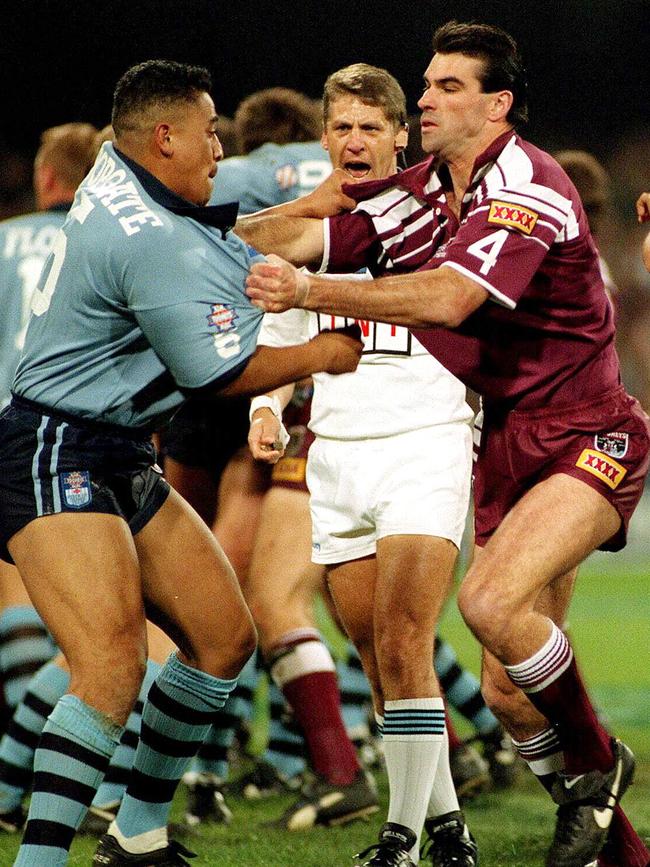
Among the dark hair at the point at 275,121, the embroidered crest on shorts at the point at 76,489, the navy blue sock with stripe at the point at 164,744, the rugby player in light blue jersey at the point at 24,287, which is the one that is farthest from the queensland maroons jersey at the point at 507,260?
the dark hair at the point at 275,121

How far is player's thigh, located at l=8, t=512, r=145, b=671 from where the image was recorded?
3.43m

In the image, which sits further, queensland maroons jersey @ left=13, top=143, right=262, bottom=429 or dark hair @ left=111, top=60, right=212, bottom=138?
dark hair @ left=111, top=60, right=212, bottom=138

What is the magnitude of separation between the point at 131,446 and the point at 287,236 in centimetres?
82

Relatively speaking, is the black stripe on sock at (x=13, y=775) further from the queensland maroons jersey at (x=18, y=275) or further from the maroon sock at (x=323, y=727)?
the queensland maroons jersey at (x=18, y=275)

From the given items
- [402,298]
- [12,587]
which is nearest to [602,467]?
[402,298]

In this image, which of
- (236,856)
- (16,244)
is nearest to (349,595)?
(236,856)

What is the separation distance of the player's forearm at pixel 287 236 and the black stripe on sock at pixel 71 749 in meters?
1.48

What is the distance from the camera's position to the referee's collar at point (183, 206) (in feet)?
11.6

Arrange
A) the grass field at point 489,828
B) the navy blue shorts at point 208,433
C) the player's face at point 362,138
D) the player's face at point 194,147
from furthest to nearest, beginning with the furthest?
the navy blue shorts at point 208,433, the player's face at point 362,138, the grass field at point 489,828, the player's face at point 194,147

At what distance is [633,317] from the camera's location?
Result: 15.4 meters

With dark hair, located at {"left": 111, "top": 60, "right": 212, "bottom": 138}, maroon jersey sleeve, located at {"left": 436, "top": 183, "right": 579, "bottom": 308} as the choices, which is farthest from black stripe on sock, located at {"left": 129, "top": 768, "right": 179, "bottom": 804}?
dark hair, located at {"left": 111, "top": 60, "right": 212, "bottom": 138}

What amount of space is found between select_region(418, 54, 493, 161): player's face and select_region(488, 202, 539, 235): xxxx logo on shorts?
370 mm

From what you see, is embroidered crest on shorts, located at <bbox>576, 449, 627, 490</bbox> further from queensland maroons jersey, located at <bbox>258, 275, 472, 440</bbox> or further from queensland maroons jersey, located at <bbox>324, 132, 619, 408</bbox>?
queensland maroons jersey, located at <bbox>258, 275, 472, 440</bbox>

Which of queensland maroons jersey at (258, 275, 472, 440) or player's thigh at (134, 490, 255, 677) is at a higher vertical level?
queensland maroons jersey at (258, 275, 472, 440)
